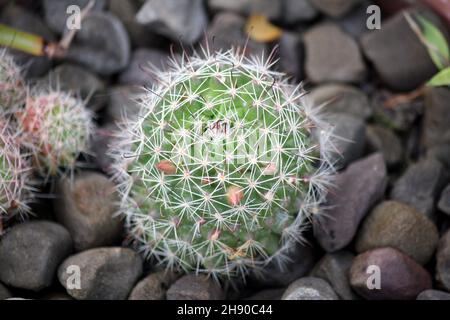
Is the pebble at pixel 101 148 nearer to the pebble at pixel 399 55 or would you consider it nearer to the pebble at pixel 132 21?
the pebble at pixel 132 21

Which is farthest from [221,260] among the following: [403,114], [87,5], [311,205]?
[87,5]

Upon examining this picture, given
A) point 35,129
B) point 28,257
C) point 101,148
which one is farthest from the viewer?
point 101,148

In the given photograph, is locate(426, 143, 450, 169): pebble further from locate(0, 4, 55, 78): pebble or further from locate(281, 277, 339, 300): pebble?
locate(0, 4, 55, 78): pebble

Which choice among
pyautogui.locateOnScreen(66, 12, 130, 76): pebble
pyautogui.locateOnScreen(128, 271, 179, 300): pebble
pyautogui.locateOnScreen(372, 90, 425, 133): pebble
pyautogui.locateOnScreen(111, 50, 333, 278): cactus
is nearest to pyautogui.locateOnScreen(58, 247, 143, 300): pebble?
pyautogui.locateOnScreen(128, 271, 179, 300): pebble

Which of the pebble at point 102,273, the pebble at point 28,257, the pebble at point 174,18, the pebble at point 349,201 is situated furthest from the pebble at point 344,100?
the pebble at point 28,257

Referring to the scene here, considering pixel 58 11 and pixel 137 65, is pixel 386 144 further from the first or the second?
pixel 58 11

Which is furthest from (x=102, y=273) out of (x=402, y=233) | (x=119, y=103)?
(x=402, y=233)

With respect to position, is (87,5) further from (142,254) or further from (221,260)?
(221,260)
